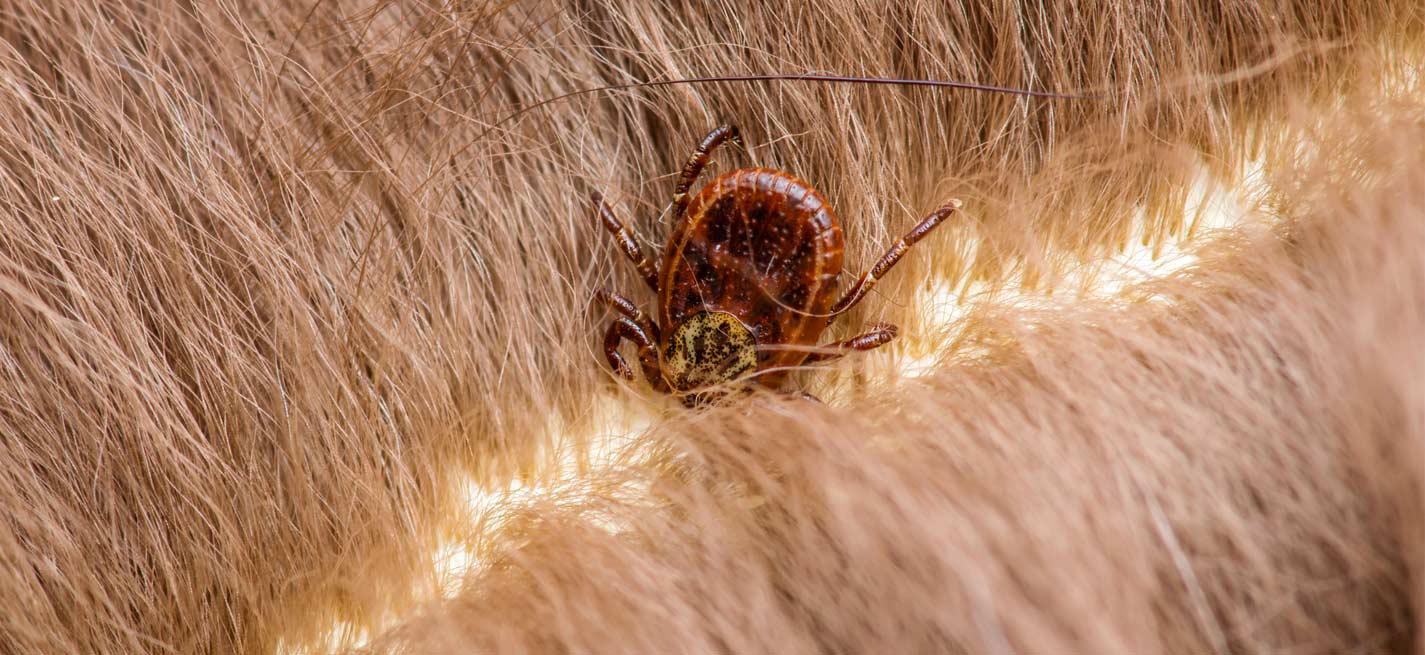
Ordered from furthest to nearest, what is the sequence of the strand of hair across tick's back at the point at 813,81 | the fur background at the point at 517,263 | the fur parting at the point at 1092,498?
the strand of hair across tick's back at the point at 813,81
the fur background at the point at 517,263
the fur parting at the point at 1092,498

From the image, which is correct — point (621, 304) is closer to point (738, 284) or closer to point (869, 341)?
point (738, 284)

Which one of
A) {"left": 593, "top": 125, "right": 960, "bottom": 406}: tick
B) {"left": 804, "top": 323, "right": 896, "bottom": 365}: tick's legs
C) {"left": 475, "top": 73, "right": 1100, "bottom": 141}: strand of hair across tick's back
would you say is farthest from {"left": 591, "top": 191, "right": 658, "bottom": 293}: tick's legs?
{"left": 804, "top": 323, "right": 896, "bottom": 365}: tick's legs

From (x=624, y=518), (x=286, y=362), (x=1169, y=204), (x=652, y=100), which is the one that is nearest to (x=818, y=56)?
(x=652, y=100)

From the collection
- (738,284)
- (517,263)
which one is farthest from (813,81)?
(517,263)

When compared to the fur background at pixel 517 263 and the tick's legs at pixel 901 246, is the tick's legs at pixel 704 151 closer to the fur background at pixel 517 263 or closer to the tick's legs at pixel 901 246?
the fur background at pixel 517 263

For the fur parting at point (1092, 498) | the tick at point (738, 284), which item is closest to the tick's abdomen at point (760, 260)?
the tick at point (738, 284)

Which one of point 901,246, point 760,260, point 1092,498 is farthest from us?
point 760,260

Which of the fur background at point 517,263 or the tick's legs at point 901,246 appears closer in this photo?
the fur background at point 517,263
